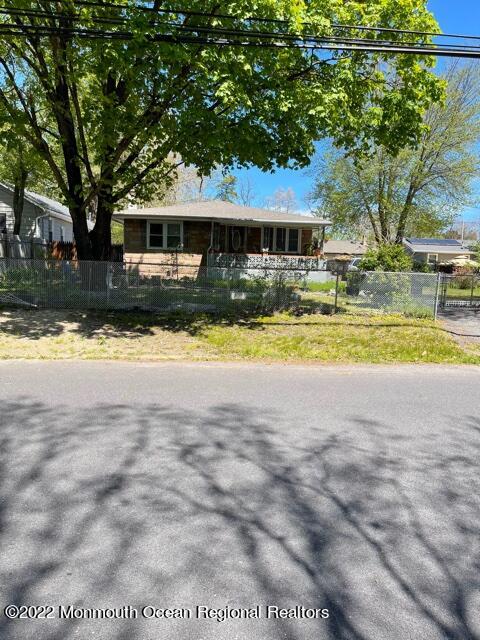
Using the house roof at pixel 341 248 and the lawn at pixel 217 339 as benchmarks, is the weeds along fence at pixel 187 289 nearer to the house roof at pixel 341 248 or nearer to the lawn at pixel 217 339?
the lawn at pixel 217 339

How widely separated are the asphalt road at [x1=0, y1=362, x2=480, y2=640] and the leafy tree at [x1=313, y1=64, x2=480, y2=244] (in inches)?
637

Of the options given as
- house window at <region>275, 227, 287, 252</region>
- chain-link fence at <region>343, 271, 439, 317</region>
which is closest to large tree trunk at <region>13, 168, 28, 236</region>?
house window at <region>275, 227, 287, 252</region>

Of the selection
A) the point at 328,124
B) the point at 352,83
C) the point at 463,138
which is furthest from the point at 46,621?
the point at 463,138

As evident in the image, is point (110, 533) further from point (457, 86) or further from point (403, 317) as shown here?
point (457, 86)

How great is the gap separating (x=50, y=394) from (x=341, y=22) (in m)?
9.53

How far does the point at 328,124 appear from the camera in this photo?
1014 centimetres

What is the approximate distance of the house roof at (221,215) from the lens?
24.0 m

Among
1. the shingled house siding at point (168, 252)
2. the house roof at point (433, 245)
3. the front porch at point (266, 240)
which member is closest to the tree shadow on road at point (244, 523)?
the shingled house siding at point (168, 252)

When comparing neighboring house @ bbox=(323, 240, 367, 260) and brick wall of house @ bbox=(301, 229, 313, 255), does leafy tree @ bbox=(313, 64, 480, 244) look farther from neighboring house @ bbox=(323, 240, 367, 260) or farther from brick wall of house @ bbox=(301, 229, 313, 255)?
neighboring house @ bbox=(323, 240, 367, 260)

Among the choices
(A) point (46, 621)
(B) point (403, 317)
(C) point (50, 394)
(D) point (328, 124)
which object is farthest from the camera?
(B) point (403, 317)

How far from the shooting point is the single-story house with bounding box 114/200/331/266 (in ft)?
79.7

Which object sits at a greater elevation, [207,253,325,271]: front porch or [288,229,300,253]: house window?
[288,229,300,253]: house window

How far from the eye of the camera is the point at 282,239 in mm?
27203

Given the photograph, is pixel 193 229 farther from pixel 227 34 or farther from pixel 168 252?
pixel 227 34
